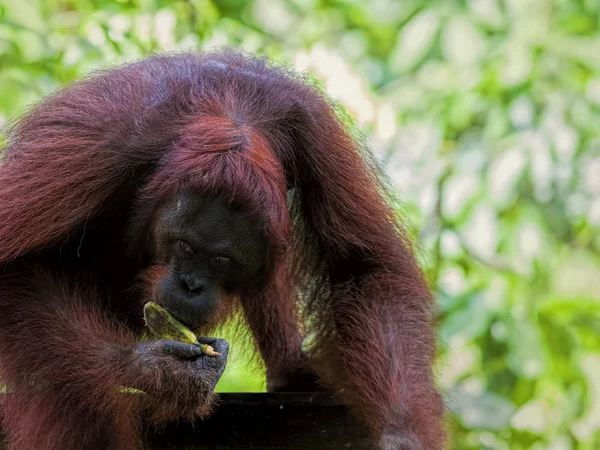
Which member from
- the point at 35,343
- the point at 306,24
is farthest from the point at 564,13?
the point at 35,343

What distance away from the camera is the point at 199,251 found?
2.94m

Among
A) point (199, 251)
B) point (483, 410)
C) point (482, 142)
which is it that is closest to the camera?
point (199, 251)

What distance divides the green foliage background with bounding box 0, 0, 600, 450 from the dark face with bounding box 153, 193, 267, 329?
1244mm

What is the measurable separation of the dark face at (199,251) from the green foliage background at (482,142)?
4.08 feet

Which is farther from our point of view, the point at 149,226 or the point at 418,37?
the point at 418,37

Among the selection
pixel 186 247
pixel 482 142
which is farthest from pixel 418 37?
pixel 186 247

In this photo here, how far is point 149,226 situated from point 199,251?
0.25 meters

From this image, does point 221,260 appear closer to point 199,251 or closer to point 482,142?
point 199,251

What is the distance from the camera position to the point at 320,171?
3.27m

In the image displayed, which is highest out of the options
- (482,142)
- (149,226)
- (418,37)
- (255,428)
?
(418,37)

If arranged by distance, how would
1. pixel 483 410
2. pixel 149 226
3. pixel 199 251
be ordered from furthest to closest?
pixel 483 410
pixel 149 226
pixel 199 251

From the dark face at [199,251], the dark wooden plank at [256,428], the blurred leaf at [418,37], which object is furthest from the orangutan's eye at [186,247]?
the blurred leaf at [418,37]

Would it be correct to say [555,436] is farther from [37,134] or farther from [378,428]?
[37,134]

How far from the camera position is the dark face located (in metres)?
2.93
